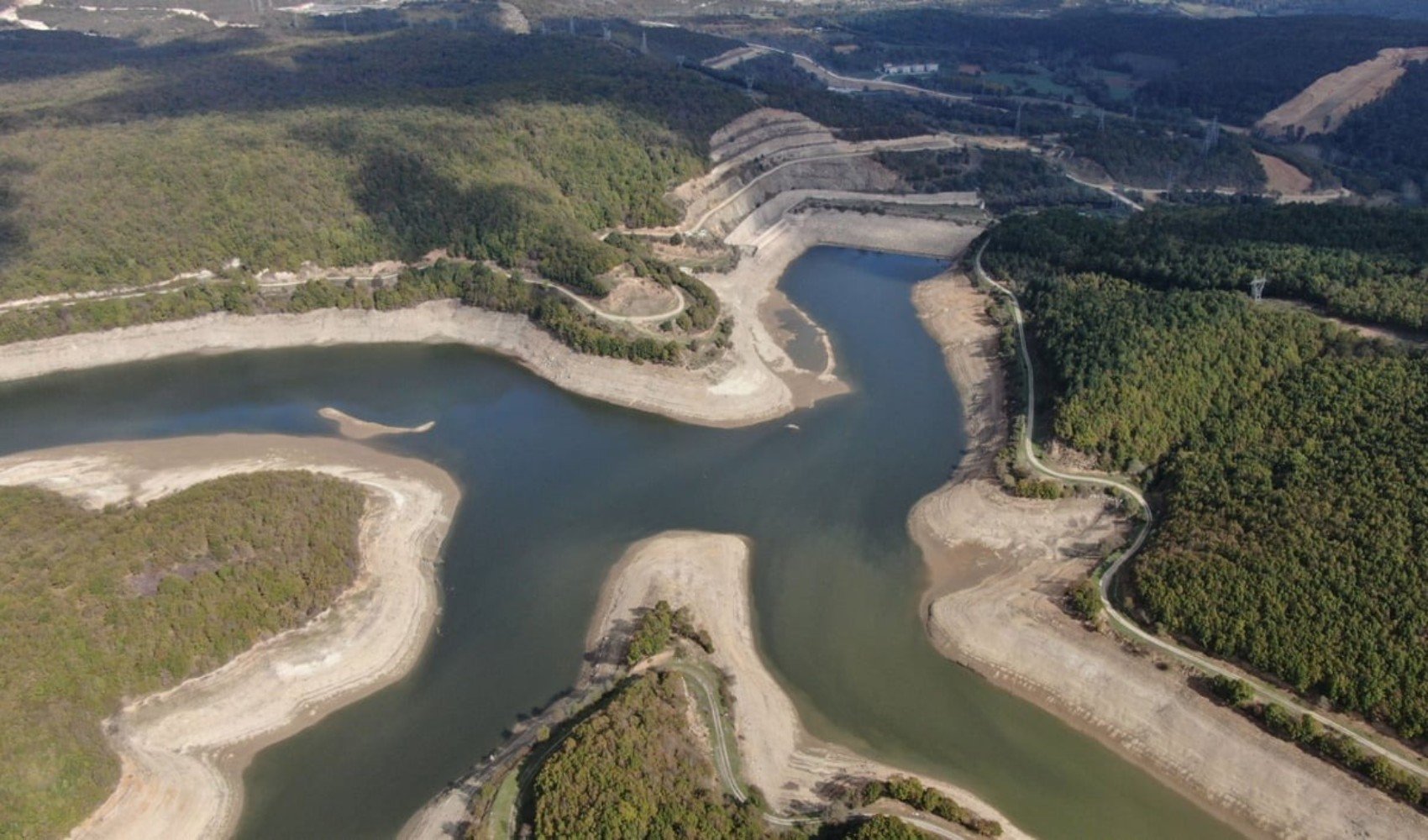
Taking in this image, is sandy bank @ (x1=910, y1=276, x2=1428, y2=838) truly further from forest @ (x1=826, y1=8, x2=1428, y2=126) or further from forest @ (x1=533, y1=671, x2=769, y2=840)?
forest @ (x1=826, y1=8, x2=1428, y2=126)

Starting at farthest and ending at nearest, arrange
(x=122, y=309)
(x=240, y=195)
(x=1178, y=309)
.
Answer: (x=240, y=195) → (x=122, y=309) → (x=1178, y=309)

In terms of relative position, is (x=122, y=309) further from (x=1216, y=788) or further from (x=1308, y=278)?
(x=1308, y=278)

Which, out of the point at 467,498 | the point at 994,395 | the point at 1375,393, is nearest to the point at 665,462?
the point at 467,498

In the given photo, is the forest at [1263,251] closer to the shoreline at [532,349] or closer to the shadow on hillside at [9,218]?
the shoreline at [532,349]

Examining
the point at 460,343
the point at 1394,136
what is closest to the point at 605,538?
the point at 460,343

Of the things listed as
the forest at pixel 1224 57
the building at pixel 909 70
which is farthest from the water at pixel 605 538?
the building at pixel 909 70

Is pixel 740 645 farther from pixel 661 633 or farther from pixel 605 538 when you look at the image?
pixel 605 538
